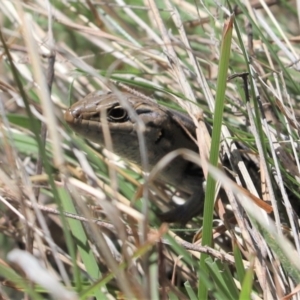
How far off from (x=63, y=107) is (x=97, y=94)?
22.7 inches

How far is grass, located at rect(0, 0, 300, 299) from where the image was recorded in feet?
5.21

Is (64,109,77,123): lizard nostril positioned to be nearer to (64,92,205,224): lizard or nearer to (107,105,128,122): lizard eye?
(64,92,205,224): lizard

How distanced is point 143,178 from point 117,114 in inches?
15.5

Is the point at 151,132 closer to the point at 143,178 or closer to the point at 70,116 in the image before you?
the point at 143,178

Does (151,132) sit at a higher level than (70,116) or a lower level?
lower

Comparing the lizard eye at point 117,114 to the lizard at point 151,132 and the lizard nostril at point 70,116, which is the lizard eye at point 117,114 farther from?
the lizard nostril at point 70,116

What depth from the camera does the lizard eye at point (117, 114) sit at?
253 centimetres

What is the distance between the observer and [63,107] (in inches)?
125

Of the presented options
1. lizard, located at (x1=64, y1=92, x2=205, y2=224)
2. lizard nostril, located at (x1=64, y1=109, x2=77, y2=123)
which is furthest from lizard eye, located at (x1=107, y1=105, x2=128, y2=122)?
lizard nostril, located at (x1=64, y1=109, x2=77, y2=123)

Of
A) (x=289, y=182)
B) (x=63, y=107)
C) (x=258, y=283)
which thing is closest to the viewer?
(x=258, y=283)

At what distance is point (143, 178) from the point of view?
284cm

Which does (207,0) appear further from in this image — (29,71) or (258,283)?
(258,283)

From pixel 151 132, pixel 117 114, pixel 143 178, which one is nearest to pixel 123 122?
pixel 117 114

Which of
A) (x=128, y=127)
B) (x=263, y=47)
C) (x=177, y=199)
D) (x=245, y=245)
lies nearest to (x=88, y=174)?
(x=128, y=127)
